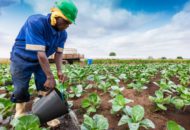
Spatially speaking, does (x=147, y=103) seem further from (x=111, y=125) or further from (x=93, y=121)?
(x=93, y=121)

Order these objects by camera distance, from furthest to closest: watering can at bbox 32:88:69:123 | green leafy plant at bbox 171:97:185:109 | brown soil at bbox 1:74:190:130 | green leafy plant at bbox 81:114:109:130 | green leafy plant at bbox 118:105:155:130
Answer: green leafy plant at bbox 171:97:185:109
brown soil at bbox 1:74:190:130
watering can at bbox 32:88:69:123
green leafy plant at bbox 118:105:155:130
green leafy plant at bbox 81:114:109:130

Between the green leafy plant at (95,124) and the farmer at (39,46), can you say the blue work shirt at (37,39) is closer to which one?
the farmer at (39,46)

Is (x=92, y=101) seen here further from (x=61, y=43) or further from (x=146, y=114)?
(x=61, y=43)

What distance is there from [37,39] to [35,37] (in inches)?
1.2

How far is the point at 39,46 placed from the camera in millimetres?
2842

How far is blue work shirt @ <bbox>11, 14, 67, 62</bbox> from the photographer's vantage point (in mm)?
2861

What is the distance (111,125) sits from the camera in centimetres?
297

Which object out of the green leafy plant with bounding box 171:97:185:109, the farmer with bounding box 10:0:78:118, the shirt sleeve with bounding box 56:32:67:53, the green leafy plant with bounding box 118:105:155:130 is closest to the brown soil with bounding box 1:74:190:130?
the green leafy plant with bounding box 171:97:185:109

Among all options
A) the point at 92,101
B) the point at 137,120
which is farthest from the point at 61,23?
the point at 137,120

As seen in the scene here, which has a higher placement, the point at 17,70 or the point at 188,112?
the point at 17,70

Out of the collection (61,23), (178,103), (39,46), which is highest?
(61,23)

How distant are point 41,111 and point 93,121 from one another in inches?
23.7

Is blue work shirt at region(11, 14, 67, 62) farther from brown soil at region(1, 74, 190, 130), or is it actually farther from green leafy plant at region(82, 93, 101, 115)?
brown soil at region(1, 74, 190, 130)

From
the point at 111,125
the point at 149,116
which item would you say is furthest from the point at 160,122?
the point at 111,125
